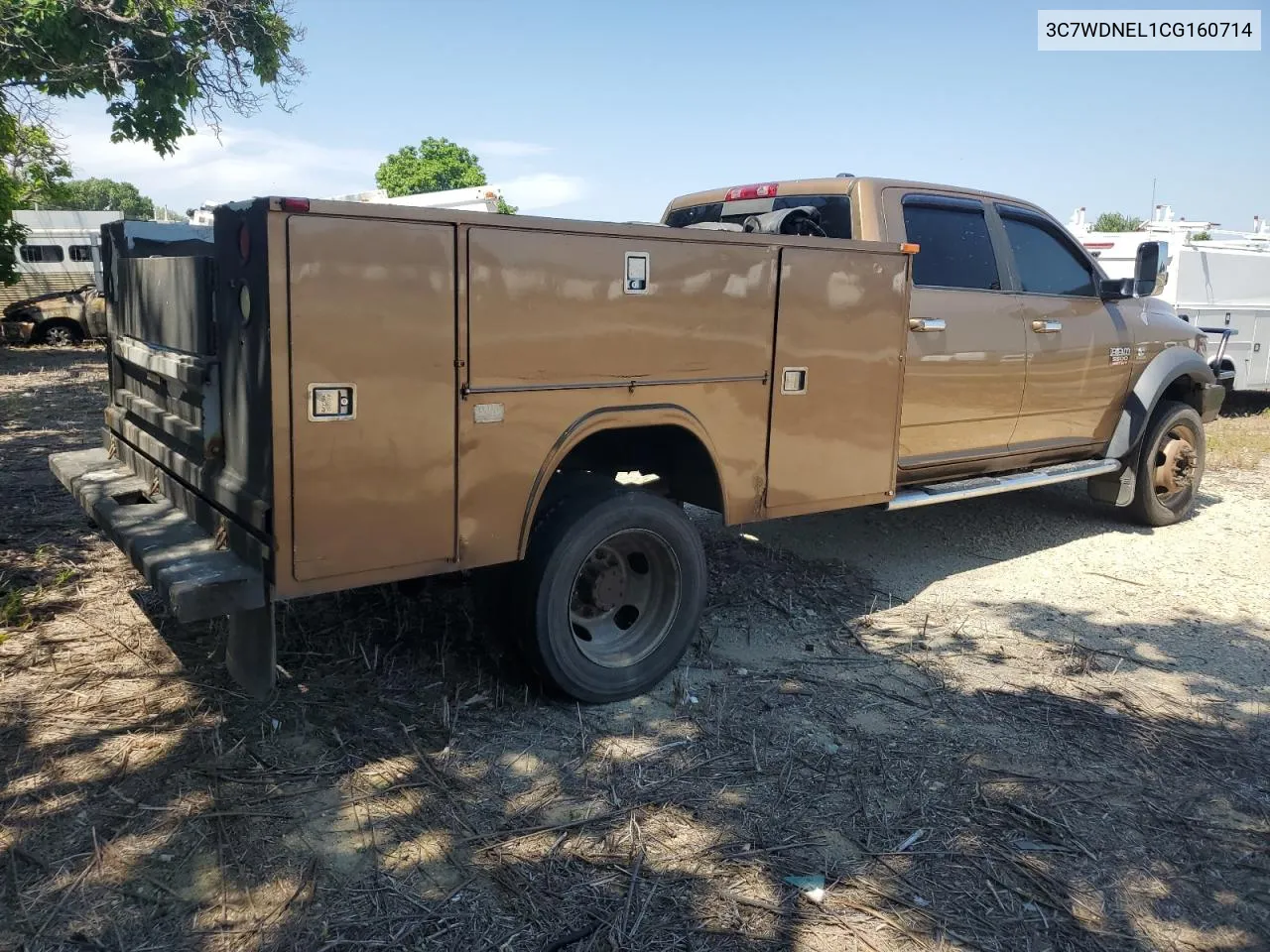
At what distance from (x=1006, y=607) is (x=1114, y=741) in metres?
1.67

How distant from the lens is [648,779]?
3498mm

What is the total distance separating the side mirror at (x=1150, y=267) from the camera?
635 centimetres

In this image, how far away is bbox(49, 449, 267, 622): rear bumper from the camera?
122 inches

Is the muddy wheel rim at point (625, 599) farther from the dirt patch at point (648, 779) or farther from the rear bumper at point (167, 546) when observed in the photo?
the rear bumper at point (167, 546)

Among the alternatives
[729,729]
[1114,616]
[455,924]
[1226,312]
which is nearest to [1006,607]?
[1114,616]

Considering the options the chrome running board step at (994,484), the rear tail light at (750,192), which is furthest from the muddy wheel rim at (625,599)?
the rear tail light at (750,192)

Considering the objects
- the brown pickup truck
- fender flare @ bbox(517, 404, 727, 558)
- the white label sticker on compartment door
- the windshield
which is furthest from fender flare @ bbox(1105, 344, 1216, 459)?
the white label sticker on compartment door

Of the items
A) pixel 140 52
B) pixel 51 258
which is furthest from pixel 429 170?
pixel 140 52

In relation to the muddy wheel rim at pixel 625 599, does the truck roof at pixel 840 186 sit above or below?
above

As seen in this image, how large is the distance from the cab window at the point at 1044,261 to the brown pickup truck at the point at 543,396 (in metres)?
0.16

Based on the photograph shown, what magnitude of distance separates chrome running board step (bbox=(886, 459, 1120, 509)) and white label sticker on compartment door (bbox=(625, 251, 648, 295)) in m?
2.04

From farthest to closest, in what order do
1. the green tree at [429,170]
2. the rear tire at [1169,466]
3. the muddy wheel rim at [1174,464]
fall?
the green tree at [429,170]
the muddy wheel rim at [1174,464]
the rear tire at [1169,466]

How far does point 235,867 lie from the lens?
2.88 m

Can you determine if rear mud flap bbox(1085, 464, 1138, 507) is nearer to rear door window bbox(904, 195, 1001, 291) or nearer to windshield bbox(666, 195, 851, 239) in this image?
rear door window bbox(904, 195, 1001, 291)
